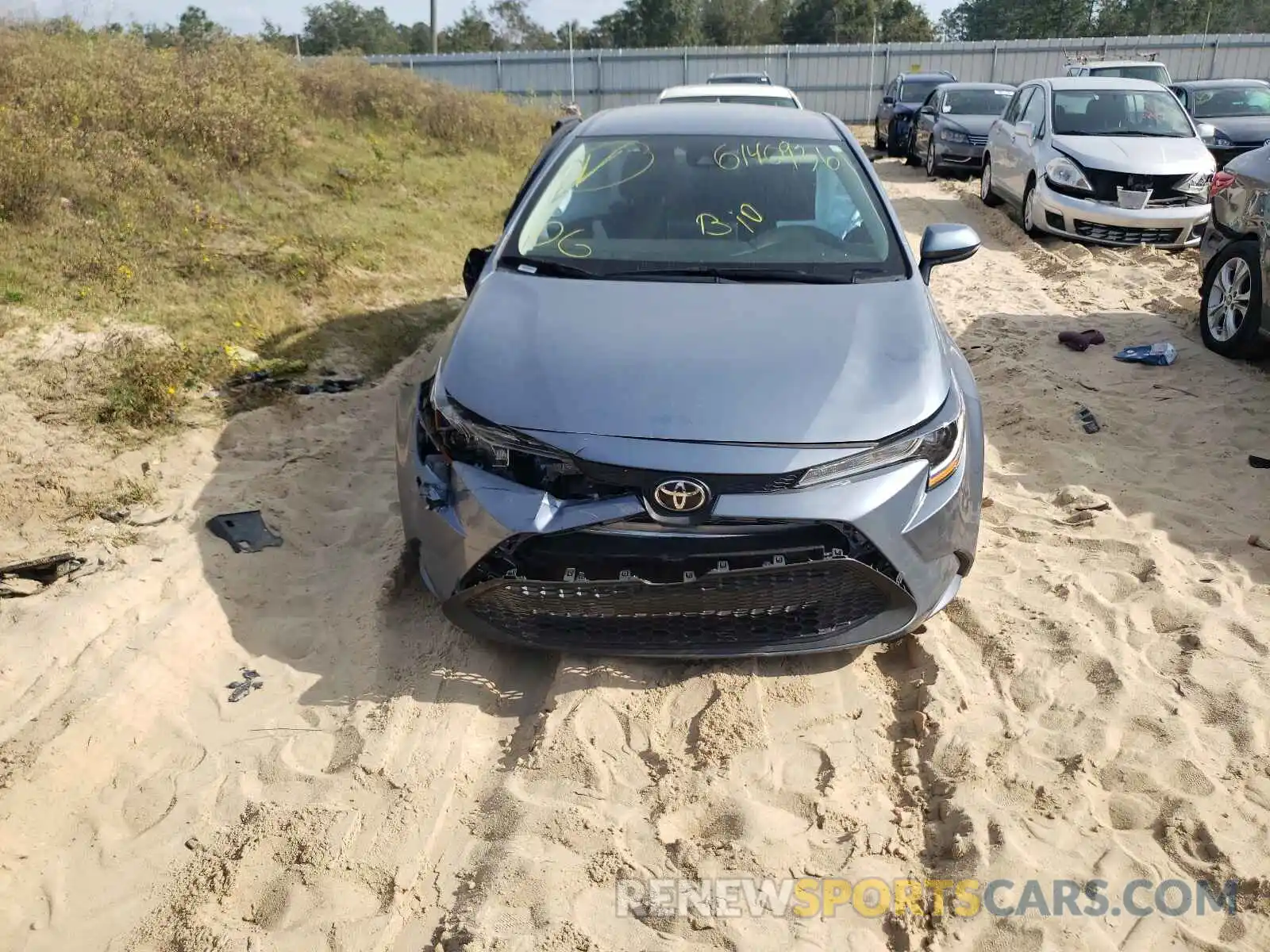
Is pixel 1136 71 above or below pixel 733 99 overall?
above

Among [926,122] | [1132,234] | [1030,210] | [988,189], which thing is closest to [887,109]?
[926,122]

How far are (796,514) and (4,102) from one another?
357 inches

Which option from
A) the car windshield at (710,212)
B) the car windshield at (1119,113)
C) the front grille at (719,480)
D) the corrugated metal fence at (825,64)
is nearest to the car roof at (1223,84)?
the car windshield at (1119,113)

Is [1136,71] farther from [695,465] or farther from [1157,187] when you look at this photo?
[695,465]

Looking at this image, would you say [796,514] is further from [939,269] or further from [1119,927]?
[939,269]

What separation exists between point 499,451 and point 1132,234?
8.81 m

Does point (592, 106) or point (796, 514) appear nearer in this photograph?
point (796, 514)

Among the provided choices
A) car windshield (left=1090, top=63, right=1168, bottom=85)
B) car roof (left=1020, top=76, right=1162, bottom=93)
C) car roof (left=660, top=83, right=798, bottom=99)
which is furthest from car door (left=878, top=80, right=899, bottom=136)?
car roof (left=660, top=83, right=798, bottom=99)

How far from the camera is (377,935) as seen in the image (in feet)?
7.55

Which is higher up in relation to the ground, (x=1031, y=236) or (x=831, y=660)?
(x=1031, y=236)

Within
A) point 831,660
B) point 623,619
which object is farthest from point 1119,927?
point 623,619

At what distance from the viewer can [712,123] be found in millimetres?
4582

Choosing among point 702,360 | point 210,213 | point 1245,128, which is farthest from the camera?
point 1245,128

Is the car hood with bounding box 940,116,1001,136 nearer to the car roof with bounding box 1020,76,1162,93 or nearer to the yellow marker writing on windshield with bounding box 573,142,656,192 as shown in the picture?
the car roof with bounding box 1020,76,1162,93
